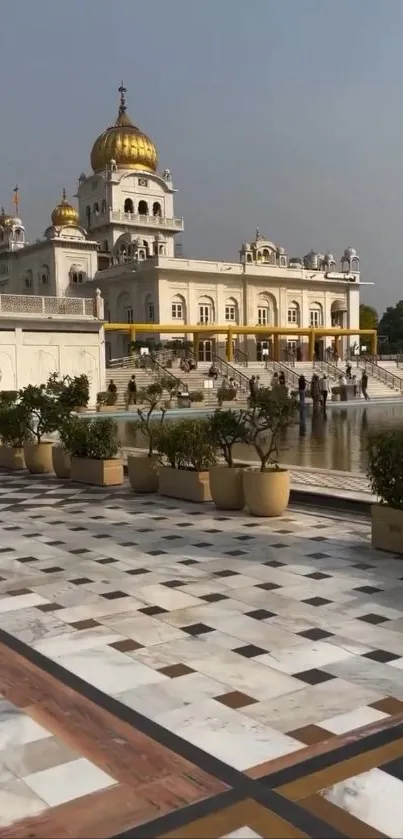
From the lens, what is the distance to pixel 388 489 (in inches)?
240

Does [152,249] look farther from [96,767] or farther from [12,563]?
[96,767]

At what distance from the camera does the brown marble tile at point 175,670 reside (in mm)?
3707

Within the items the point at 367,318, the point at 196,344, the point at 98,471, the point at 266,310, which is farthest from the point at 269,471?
the point at 367,318

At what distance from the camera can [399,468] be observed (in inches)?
235

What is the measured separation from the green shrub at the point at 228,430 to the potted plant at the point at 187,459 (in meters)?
0.11

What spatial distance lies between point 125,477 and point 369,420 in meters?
11.9

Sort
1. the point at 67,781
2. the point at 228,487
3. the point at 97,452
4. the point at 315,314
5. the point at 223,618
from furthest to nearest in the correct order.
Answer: the point at 315,314 < the point at 97,452 < the point at 228,487 < the point at 223,618 < the point at 67,781

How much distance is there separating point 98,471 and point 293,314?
40015 mm

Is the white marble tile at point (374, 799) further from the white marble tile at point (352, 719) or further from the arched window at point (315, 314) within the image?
the arched window at point (315, 314)

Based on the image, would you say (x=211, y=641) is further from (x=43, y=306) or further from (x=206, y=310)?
(x=206, y=310)

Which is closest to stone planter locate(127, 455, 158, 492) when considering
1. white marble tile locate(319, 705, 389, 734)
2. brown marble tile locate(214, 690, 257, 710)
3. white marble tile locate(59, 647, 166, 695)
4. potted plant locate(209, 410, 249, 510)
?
potted plant locate(209, 410, 249, 510)

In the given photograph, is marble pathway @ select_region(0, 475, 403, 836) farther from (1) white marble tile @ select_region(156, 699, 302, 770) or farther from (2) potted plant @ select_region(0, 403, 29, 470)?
(2) potted plant @ select_region(0, 403, 29, 470)

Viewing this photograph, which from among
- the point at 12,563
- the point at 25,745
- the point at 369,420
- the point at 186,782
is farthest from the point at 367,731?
the point at 369,420

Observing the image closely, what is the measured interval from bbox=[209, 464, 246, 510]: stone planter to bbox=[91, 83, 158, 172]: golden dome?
42970 millimetres
